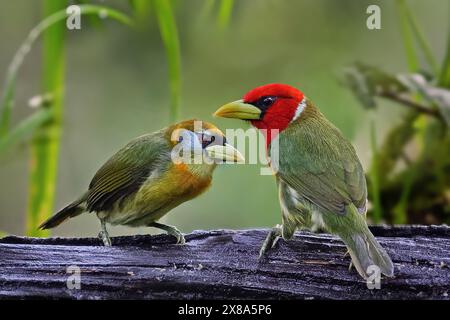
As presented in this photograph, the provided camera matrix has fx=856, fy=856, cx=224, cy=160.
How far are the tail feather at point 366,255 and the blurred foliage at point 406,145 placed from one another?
0.80 m

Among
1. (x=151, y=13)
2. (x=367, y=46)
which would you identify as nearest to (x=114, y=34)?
(x=151, y=13)

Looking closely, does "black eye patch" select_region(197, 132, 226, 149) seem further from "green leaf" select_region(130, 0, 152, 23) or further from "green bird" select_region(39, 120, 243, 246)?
"green leaf" select_region(130, 0, 152, 23)

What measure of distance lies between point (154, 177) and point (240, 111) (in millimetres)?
200

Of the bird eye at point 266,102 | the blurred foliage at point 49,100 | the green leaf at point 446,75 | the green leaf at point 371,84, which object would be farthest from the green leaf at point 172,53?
the green leaf at point 446,75

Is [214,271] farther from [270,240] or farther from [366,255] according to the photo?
[366,255]

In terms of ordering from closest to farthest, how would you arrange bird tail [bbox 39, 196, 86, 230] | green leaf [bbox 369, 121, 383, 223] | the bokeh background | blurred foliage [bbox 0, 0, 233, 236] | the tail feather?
the tail feather < bird tail [bbox 39, 196, 86, 230] < blurred foliage [bbox 0, 0, 233, 236] < green leaf [bbox 369, 121, 383, 223] < the bokeh background

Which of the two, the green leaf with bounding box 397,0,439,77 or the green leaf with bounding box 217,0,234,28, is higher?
the green leaf with bounding box 217,0,234,28

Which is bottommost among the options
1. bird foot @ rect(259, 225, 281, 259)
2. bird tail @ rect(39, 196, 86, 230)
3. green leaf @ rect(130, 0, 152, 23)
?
bird foot @ rect(259, 225, 281, 259)

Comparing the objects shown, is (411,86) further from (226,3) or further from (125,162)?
(125,162)

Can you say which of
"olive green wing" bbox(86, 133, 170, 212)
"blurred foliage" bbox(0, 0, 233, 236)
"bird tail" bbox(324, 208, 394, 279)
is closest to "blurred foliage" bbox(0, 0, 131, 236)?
"blurred foliage" bbox(0, 0, 233, 236)

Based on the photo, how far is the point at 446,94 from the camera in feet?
6.88

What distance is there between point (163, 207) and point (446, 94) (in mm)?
890

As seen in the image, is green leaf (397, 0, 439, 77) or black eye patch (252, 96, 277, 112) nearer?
black eye patch (252, 96, 277, 112)

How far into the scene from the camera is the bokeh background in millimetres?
2393
